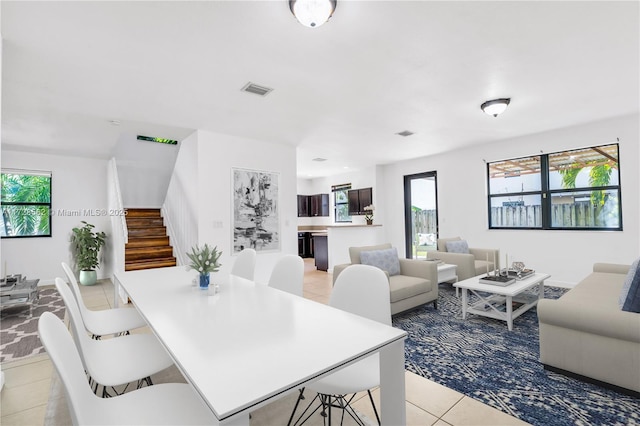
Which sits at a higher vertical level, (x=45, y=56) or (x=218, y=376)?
(x=45, y=56)

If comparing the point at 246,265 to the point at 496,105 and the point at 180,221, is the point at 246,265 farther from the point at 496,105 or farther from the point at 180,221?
the point at 496,105

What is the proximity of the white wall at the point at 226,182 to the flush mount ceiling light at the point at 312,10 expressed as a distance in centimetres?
305

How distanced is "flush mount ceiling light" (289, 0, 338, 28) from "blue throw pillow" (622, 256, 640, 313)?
261 centimetres

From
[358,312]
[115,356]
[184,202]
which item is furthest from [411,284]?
[184,202]

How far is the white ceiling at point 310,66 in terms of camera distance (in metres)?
2.00

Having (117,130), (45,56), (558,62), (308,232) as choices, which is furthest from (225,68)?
(308,232)

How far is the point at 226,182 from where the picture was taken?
4652 mm

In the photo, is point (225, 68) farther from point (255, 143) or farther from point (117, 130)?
point (117, 130)

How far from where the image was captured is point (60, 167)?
5863 millimetres

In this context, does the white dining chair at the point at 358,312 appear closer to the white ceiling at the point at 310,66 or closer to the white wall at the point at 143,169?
the white ceiling at the point at 310,66

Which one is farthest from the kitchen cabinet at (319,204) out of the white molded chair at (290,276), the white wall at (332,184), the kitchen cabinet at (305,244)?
the white molded chair at (290,276)

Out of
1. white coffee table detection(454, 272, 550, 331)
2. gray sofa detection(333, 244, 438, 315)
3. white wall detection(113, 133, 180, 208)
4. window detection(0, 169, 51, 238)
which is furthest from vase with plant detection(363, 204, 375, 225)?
window detection(0, 169, 51, 238)

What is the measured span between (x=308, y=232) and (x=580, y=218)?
6.39m

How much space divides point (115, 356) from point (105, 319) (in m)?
0.72
